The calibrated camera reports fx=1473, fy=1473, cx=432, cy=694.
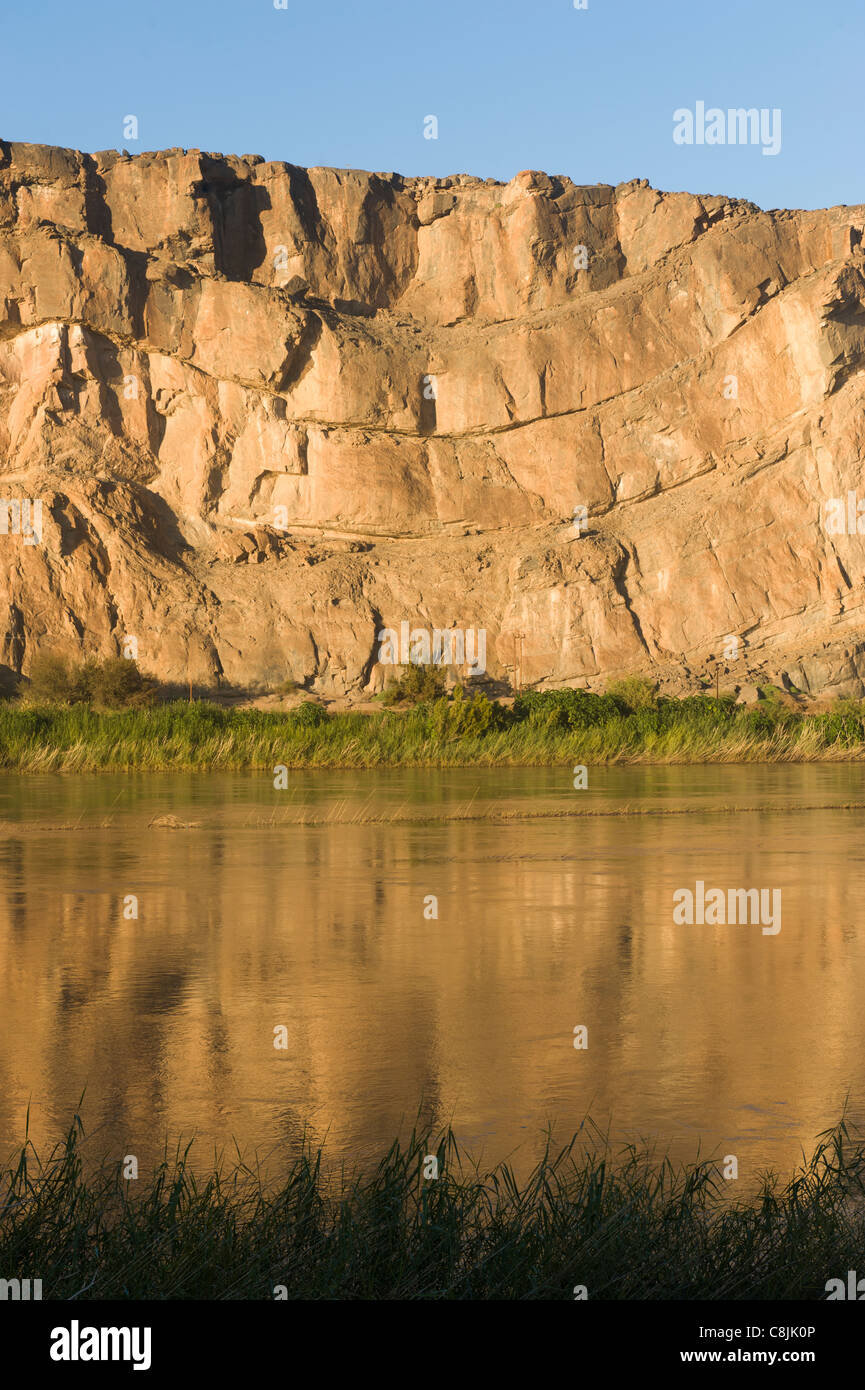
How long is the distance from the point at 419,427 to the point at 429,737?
98.8 feet

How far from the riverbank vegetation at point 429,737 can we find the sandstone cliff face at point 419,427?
59.2ft

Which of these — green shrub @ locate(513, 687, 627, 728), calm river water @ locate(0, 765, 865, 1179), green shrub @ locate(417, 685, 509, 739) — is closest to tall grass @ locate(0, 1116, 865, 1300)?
calm river water @ locate(0, 765, 865, 1179)

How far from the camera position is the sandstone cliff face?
57.0 meters

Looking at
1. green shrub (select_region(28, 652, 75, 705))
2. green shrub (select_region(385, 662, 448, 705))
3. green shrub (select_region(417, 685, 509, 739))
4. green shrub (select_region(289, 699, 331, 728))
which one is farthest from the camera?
green shrub (select_region(385, 662, 448, 705))

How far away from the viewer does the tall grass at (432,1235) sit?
13.4 feet

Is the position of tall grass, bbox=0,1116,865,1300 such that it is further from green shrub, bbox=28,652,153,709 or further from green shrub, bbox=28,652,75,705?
green shrub, bbox=28,652,75,705

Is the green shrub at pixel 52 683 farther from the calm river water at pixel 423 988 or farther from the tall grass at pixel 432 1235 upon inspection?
the tall grass at pixel 432 1235

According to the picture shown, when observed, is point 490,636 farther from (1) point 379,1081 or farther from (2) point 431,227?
(1) point 379,1081

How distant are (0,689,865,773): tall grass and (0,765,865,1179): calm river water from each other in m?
12.1

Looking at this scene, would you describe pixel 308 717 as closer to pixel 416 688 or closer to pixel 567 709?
pixel 567 709

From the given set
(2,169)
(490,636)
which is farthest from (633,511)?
(2,169)

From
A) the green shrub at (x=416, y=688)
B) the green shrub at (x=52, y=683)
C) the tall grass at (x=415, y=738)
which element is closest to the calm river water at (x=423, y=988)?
the tall grass at (x=415, y=738)

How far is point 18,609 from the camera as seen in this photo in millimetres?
55875
